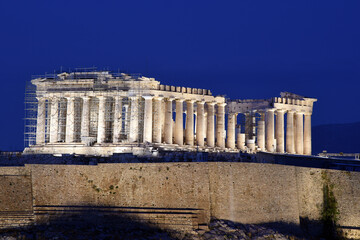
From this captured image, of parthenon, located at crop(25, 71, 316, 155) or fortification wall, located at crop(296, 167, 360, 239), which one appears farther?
parthenon, located at crop(25, 71, 316, 155)

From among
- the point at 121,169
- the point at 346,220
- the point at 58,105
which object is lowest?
the point at 346,220

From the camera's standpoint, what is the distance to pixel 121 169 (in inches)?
2530

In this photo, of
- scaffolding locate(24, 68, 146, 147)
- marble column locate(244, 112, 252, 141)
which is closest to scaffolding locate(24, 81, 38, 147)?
scaffolding locate(24, 68, 146, 147)

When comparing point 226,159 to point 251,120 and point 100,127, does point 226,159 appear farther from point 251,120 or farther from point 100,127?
point 251,120

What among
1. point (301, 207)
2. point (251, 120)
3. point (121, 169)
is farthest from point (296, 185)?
point (251, 120)

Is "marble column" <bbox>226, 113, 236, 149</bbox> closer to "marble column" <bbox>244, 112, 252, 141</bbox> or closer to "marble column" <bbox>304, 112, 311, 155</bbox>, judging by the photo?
"marble column" <bbox>244, 112, 252, 141</bbox>

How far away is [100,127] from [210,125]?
14.8 m

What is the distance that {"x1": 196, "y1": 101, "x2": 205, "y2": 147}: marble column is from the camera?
9212 cm

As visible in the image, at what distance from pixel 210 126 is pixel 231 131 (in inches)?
190

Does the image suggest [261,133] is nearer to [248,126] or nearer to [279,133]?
[279,133]

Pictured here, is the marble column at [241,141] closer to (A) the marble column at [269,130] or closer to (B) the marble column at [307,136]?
(A) the marble column at [269,130]

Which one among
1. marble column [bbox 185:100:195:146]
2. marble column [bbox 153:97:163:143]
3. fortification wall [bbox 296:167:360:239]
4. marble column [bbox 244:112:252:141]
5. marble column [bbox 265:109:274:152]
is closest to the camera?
fortification wall [bbox 296:167:360:239]

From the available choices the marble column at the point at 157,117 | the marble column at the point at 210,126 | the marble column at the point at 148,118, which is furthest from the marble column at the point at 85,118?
the marble column at the point at 210,126

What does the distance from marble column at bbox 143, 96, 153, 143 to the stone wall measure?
69.7 feet
